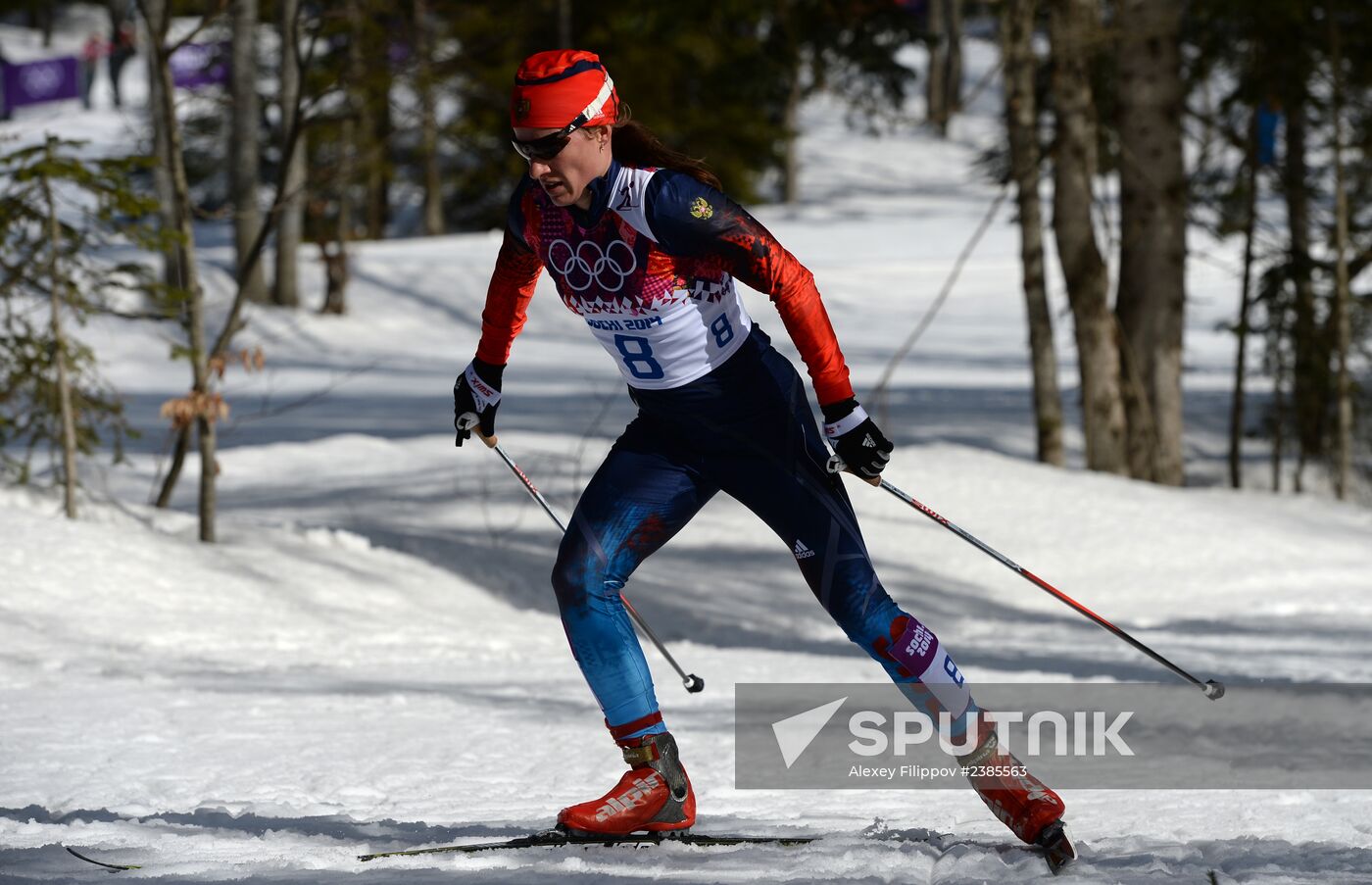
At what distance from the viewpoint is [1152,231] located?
14.0 m

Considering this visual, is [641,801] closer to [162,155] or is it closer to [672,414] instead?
[672,414]

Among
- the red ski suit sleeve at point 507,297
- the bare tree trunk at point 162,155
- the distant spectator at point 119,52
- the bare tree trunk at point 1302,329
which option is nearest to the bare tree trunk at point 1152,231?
the bare tree trunk at point 1302,329

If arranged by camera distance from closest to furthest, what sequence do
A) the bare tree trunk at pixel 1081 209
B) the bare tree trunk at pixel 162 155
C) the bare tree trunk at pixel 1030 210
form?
the bare tree trunk at pixel 162 155
the bare tree trunk at pixel 1081 209
the bare tree trunk at pixel 1030 210

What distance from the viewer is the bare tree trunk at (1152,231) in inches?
537

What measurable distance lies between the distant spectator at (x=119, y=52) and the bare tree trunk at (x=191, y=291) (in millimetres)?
3565

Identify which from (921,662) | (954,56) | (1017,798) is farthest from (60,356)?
(954,56)

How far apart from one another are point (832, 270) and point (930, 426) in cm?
1275

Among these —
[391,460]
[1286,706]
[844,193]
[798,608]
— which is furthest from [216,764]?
[844,193]

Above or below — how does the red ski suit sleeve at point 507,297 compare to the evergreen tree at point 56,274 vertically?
above

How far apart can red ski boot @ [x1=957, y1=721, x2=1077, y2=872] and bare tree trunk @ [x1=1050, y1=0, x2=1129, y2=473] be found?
1050 centimetres

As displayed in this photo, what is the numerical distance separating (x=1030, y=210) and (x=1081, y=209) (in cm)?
61

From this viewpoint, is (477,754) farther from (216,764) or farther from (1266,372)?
(1266,372)

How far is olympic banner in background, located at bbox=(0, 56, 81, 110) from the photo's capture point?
4106 centimetres

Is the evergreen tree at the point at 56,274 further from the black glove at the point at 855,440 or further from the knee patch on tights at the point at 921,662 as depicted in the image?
the knee patch on tights at the point at 921,662
